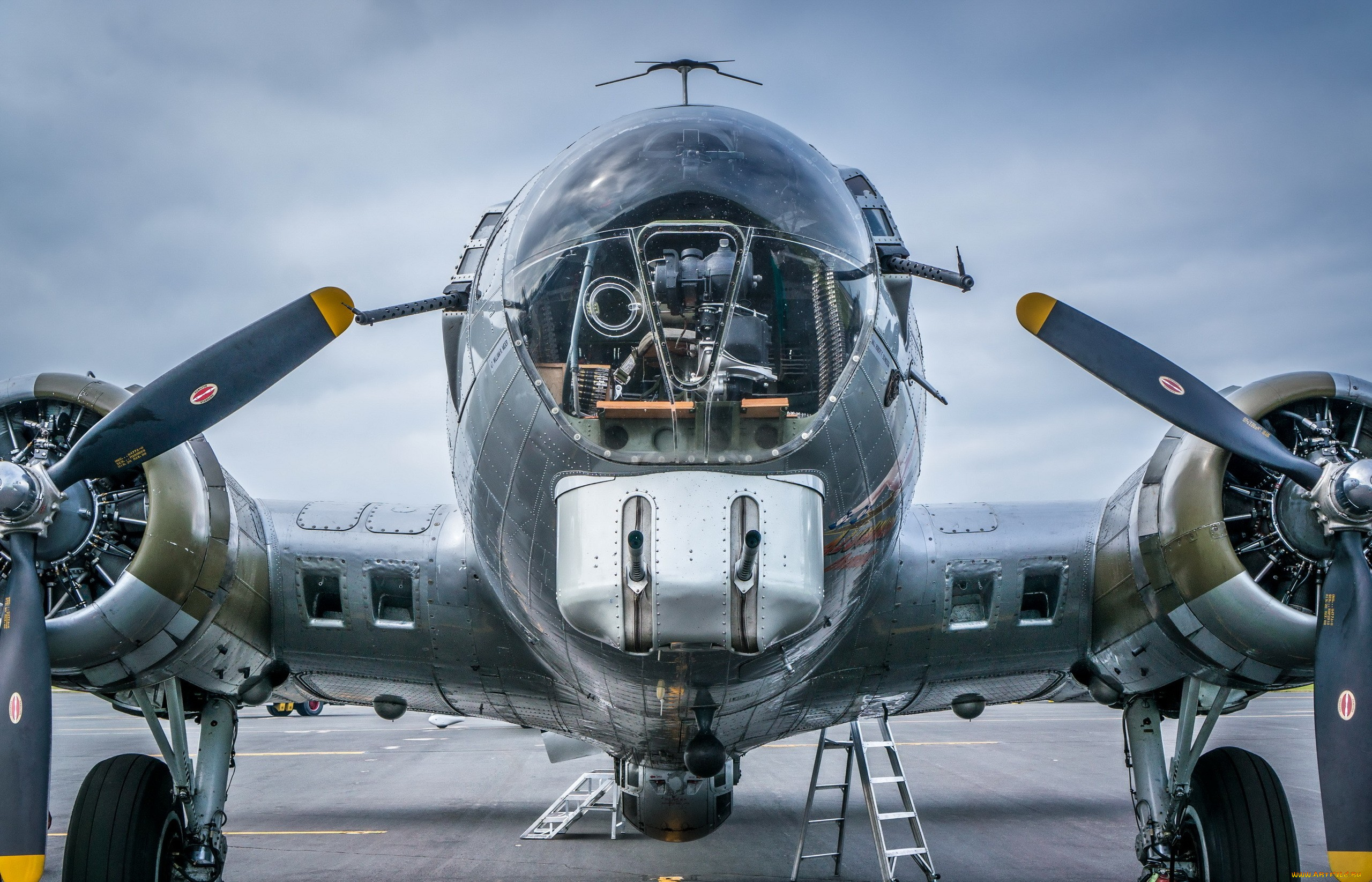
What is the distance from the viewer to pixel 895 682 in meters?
7.71

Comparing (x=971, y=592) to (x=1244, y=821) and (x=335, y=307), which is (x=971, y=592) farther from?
(x=335, y=307)

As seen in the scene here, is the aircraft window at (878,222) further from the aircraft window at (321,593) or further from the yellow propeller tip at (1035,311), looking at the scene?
the aircraft window at (321,593)

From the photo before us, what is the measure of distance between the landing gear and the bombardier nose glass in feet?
14.6

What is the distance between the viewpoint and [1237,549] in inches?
250

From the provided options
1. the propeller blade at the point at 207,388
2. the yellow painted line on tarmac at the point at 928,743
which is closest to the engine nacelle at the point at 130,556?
the propeller blade at the point at 207,388

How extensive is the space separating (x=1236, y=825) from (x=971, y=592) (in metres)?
2.22

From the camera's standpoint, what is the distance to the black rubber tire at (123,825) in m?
6.48

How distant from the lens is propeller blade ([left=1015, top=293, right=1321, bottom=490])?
19.4 feet

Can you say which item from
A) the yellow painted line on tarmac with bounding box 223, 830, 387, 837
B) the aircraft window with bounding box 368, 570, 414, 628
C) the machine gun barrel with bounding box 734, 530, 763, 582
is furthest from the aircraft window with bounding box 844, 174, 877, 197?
the yellow painted line on tarmac with bounding box 223, 830, 387, 837

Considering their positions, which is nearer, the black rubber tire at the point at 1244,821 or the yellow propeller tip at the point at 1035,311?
the yellow propeller tip at the point at 1035,311

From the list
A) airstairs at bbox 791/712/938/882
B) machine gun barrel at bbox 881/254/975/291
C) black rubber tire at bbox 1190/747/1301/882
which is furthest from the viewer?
airstairs at bbox 791/712/938/882

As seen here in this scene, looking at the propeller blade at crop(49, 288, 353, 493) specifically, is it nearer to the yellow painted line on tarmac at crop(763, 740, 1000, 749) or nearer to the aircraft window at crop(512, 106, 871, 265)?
the aircraft window at crop(512, 106, 871, 265)

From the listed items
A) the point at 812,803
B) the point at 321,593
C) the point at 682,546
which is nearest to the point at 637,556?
the point at 682,546

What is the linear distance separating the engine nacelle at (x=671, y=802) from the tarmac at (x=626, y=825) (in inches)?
63.0
